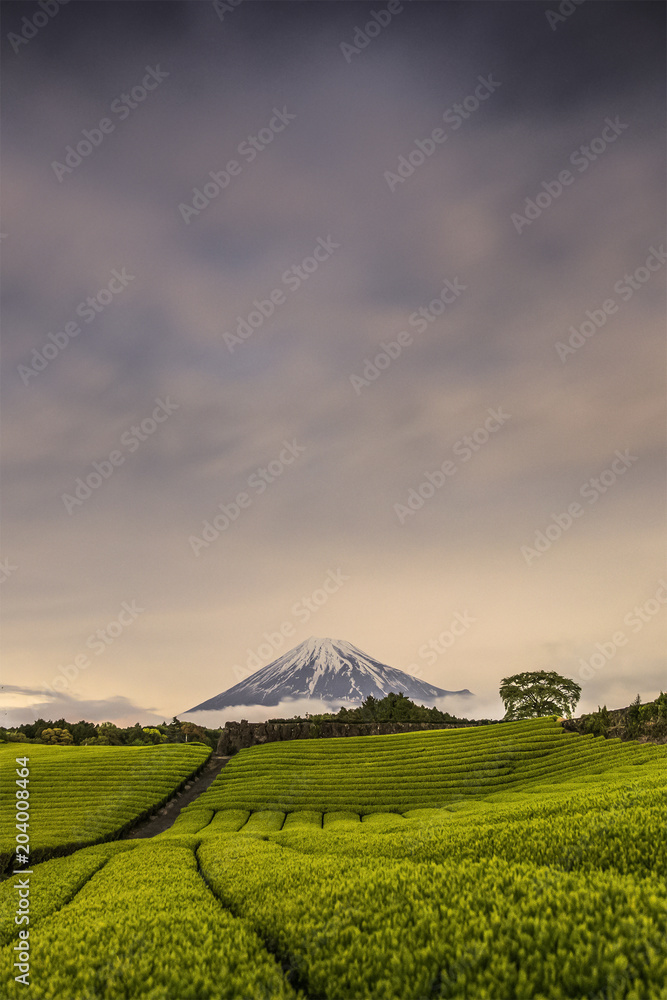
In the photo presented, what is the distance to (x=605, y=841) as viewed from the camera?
6547 millimetres

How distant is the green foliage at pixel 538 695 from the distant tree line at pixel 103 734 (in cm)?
3926

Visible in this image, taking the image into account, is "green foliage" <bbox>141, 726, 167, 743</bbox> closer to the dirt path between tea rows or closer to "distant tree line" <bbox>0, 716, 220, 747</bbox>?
"distant tree line" <bbox>0, 716, 220, 747</bbox>

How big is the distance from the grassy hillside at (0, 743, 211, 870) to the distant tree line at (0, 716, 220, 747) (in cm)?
2397

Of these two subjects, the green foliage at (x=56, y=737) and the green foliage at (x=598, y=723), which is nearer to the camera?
the green foliage at (x=598, y=723)

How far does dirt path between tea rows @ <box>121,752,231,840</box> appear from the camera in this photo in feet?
85.6

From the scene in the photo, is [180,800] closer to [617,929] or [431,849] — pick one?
[431,849]

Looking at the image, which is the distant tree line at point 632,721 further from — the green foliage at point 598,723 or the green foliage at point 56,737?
the green foliage at point 56,737

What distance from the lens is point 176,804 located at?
32.0 meters

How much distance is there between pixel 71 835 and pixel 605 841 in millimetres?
21546

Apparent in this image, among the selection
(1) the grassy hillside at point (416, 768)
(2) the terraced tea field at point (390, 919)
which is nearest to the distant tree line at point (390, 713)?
(1) the grassy hillside at point (416, 768)

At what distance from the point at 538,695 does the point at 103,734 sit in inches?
2259

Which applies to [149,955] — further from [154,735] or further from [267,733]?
[154,735]

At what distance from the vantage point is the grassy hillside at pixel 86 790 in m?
20.1

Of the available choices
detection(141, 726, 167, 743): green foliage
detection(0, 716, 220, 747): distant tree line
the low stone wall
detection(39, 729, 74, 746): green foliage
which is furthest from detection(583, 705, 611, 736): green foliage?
detection(39, 729, 74, 746): green foliage
